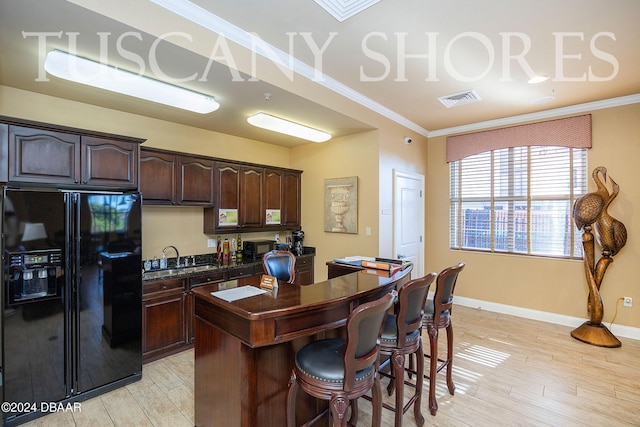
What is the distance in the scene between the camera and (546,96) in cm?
373

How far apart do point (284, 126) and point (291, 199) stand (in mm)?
1629

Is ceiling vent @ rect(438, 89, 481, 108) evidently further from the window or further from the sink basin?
the sink basin

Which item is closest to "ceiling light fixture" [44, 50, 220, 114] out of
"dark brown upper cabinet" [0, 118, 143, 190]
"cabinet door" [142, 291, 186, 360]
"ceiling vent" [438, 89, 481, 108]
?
Answer: "dark brown upper cabinet" [0, 118, 143, 190]

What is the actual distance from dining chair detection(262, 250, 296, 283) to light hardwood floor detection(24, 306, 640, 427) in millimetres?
1245

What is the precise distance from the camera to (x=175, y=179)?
3.56m

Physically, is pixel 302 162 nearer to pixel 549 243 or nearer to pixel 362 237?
pixel 362 237

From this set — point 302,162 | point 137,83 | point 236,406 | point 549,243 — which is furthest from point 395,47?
point 549,243

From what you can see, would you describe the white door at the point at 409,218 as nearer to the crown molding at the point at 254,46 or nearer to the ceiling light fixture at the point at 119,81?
the crown molding at the point at 254,46

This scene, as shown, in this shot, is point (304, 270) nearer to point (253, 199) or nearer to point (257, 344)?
point (253, 199)

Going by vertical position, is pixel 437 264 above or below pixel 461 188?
below

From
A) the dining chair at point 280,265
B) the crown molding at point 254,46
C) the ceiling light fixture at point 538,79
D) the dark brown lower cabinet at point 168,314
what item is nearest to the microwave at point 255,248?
the dark brown lower cabinet at point 168,314

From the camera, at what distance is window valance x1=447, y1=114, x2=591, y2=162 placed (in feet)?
13.2

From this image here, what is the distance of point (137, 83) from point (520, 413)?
4097 mm

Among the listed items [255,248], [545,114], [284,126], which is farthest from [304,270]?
[545,114]
